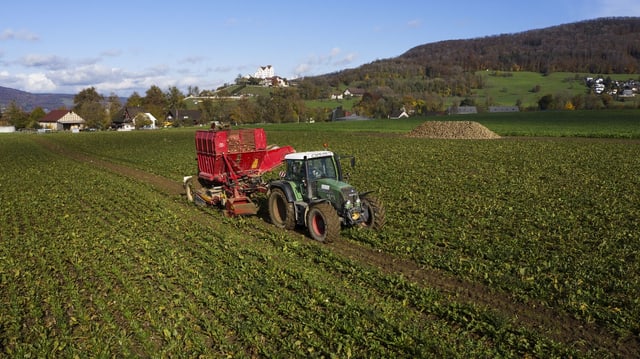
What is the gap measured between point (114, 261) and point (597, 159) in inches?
1012

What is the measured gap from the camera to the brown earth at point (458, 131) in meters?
44.6

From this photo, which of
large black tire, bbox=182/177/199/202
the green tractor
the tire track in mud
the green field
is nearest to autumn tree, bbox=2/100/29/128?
the green field

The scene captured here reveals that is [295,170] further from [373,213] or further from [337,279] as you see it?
[337,279]

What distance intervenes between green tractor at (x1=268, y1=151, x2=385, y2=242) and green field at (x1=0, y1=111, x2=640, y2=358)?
484 mm

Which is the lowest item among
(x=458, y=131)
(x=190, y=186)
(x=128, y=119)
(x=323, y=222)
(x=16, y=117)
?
(x=323, y=222)

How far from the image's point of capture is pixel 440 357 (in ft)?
22.6

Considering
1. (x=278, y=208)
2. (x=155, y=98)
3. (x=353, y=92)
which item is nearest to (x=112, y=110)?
(x=155, y=98)

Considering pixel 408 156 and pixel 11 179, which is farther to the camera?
pixel 408 156

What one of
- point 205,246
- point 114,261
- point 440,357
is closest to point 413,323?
point 440,357

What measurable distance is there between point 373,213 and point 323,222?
1.47 metres

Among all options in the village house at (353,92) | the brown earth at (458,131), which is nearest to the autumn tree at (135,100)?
the village house at (353,92)

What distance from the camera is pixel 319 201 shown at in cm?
1262

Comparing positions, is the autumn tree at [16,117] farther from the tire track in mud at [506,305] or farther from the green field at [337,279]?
the tire track in mud at [506,305]

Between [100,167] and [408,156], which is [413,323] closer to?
[408,156]
